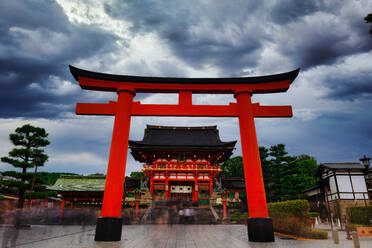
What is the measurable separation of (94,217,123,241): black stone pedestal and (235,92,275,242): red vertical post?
15.1ft

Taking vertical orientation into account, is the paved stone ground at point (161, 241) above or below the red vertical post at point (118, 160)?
below

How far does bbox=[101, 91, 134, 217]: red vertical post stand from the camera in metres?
7.32

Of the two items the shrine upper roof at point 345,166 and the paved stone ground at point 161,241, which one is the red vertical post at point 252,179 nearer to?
the paved stone ground at point 161,241

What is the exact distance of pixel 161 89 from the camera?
9.08 meters

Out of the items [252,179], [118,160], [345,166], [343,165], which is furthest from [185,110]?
[343,165]

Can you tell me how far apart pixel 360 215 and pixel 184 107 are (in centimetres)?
1591

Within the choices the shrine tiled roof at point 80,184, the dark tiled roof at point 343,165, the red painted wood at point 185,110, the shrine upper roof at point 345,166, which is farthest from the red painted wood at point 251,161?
the dark tiled roof at point 343,165

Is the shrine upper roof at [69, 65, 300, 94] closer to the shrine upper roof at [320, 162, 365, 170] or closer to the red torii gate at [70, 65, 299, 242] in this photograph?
the red torii gate at [70, 65, 299, 242]

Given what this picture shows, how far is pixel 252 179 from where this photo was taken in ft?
25.2

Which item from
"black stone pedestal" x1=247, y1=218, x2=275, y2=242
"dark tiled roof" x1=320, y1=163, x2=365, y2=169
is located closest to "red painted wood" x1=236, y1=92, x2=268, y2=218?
"black stone pedestal" x1=247, y1=218, x2=275, y2=242

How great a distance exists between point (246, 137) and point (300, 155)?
54.1 meters

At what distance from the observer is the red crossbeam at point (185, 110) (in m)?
8.47

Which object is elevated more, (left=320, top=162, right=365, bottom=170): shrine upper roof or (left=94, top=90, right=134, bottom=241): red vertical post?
(left=320, top=162, right=365, bottom=170): shrine upper roof

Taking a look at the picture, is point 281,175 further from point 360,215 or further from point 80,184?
point 80,184
